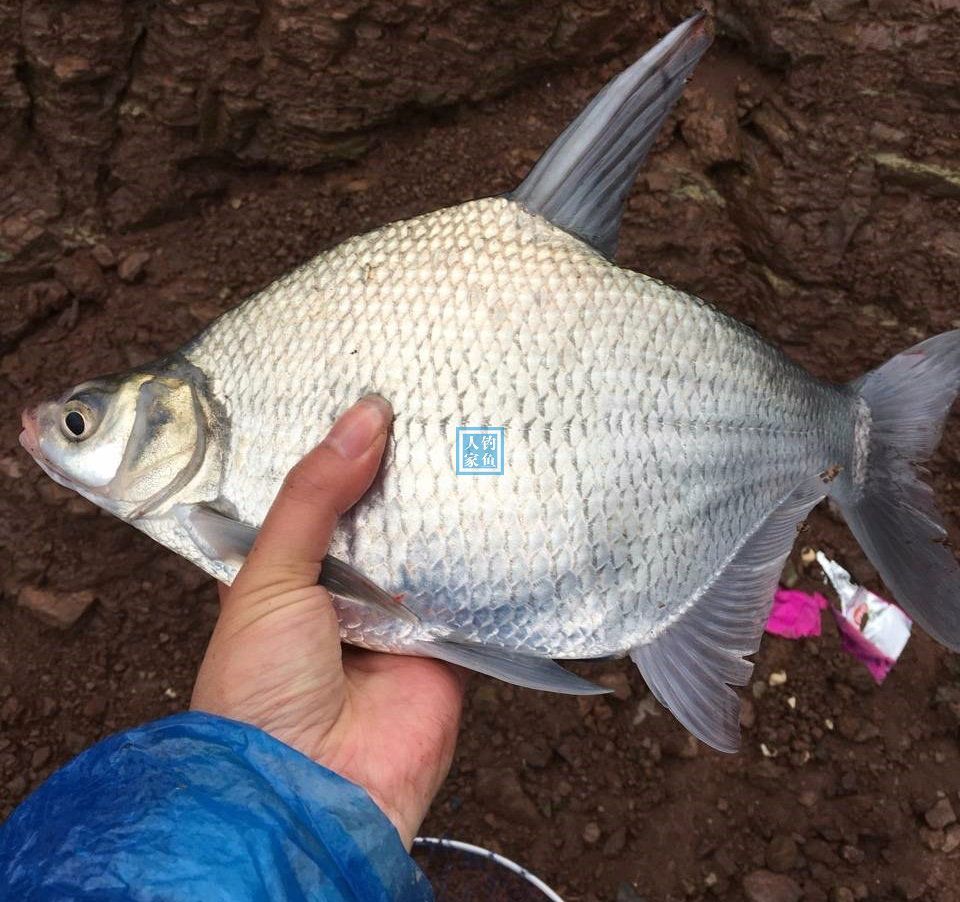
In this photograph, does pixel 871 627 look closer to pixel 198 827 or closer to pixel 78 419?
pixel 198 827

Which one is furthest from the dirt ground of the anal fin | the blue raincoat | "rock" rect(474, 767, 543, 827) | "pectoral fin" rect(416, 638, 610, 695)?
the blue raincoat

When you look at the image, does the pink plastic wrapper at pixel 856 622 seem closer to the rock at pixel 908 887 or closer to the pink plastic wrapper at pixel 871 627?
the pink plastic wrapper at pixel 871 627

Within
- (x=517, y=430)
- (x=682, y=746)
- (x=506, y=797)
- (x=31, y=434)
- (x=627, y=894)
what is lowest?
(x=627, y=894)

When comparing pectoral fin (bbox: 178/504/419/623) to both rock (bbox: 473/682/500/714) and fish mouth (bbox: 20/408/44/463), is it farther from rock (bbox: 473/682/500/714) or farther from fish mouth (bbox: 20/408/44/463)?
rock (bbox: 473/682/500/714)

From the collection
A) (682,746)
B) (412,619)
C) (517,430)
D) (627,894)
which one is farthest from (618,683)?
(517,430)

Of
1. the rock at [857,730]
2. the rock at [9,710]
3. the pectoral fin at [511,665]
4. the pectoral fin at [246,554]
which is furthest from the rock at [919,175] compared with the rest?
the rock at [9,710]

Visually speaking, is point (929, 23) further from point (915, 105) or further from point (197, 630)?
point (197, 630)

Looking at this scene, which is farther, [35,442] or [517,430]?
[35,442]

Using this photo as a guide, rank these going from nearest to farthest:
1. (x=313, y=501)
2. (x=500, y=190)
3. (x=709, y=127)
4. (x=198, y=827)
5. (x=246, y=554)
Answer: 1. (x=198, y=827)
2. (x=313, y=501)
3. (x=246, y=554)
4. (x=709, y=127)
5. (x=500, y=190)
